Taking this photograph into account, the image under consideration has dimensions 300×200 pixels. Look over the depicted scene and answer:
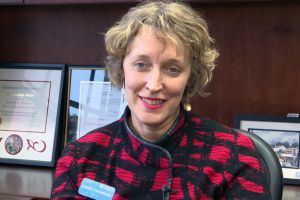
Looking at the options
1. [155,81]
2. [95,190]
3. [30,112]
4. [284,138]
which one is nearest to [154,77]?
[155,81]

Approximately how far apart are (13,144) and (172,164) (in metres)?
1.08

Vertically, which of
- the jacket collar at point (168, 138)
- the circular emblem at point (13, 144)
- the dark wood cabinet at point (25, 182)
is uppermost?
the jacket collar at point (168, 138)

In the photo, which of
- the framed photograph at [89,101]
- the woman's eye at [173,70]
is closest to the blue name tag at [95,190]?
the woman's eye at [173,70]

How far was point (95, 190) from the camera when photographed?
1146 mm

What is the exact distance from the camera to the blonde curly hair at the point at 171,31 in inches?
43.4

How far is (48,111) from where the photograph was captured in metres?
1.97

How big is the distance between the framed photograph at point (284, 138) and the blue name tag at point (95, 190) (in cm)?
77

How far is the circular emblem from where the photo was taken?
1.97 meters

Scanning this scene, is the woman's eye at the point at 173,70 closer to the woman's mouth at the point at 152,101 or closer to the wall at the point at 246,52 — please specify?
the woman's mouth at the point at 152,101

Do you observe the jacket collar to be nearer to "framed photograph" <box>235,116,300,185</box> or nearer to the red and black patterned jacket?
the red and black patterned jacket

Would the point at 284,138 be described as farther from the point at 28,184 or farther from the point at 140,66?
the point at 28,184

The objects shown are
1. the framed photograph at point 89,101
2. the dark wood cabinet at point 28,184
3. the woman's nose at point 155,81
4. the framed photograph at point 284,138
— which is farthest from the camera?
the framed photograph at point 89,101

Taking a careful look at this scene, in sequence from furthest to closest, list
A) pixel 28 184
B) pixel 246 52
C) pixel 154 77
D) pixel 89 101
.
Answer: pixel 89 101 → pixel 246 52 → pixel 28 184 → pixel 154 77

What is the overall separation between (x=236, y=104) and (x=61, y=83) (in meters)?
0.76
